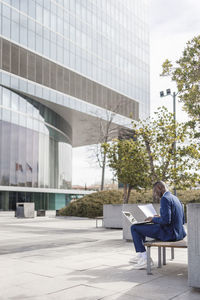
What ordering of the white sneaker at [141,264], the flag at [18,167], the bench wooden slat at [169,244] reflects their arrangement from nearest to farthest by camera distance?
1. the bench wooden slat at [169,244]
2. the white sneaker at [141,264]
3. the flag at [18,167]

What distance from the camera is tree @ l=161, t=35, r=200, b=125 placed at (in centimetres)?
1202

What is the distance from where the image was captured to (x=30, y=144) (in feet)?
136

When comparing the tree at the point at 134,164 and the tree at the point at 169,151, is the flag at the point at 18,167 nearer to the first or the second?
the tree at the point at 134,164

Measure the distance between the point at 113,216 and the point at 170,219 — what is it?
33.8 feet

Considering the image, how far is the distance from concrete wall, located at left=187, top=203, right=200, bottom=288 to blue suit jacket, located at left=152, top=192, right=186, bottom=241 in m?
0.82

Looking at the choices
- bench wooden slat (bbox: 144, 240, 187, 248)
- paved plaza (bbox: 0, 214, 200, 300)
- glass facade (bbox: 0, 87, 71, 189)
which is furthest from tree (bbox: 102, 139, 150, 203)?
glass facade (bbox: 0, 87, 71, 189)

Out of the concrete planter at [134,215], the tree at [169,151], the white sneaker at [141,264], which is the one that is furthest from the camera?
the tree at [169,151]

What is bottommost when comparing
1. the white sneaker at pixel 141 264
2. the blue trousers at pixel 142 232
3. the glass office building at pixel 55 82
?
the white sneaker at pixel 141 264

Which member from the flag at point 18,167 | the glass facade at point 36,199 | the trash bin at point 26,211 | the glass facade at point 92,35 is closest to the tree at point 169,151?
the trash bin at point 26,211

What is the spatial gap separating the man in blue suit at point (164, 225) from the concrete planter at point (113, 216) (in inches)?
377

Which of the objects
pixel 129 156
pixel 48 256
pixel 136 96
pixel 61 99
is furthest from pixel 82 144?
pixel 48 256

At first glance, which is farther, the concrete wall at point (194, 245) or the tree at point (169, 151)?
the tree at point (169, 151)

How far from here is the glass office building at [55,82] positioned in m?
38.4

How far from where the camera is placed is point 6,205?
129 ft
